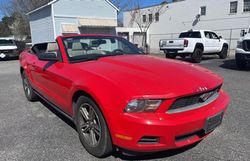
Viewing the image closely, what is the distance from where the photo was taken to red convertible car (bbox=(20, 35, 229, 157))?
7.98 feet

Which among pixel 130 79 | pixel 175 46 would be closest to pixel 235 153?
pixel 130 79

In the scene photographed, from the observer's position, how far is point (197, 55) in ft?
44.4

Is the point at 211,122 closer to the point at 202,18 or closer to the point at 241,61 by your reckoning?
the point at 241,61

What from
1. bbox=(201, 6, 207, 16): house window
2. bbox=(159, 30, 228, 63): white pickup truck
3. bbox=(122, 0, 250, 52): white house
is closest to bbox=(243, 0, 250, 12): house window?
bbox=(122, 0, 250, 52): white house

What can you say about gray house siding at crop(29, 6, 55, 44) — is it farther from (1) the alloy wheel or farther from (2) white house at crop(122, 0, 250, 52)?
(1) the alloy wheel

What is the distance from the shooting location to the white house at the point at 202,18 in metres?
23.9

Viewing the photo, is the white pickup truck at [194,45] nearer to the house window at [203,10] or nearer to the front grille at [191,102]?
the front grille at [191,102]

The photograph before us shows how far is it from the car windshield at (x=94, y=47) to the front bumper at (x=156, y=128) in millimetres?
1585

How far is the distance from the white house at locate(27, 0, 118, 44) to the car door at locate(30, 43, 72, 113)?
16682 mm

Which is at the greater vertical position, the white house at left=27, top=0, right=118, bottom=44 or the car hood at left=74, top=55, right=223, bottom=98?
the white house at left=27, top=0, right=118, bottom=44

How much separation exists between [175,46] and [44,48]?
8.56 metres

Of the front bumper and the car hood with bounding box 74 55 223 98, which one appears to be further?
the car hood with bounding box 74 55 223 98

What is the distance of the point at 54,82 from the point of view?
3.85 metres

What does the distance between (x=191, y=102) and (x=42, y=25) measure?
72.0 ft
